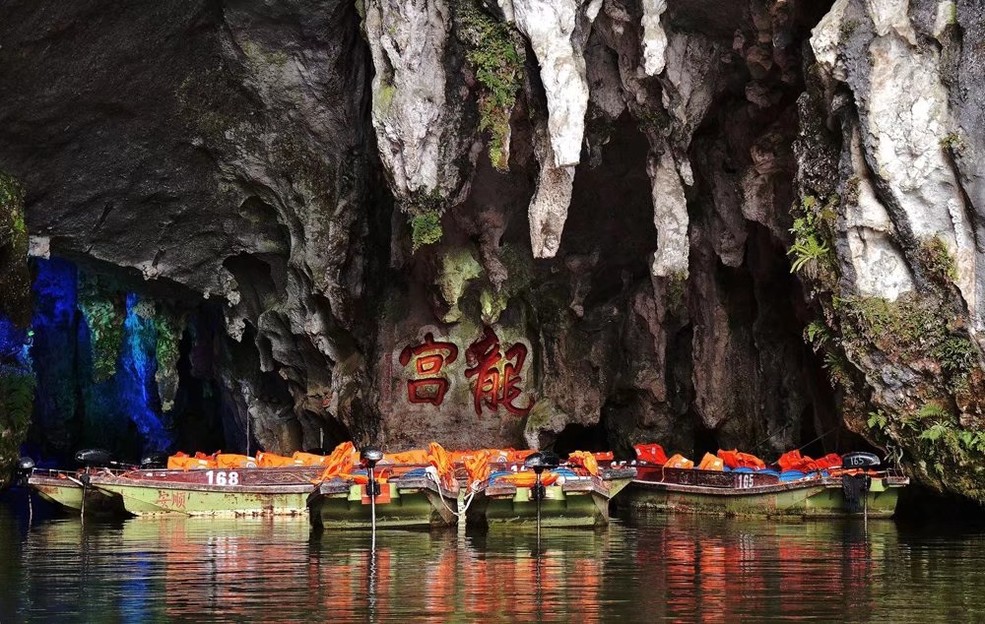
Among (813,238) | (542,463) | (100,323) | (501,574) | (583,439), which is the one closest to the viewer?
(501,574)

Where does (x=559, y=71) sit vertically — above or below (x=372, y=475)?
above

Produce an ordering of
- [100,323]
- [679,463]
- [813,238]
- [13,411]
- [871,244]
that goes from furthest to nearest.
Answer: [100,323]
[13,411]
[679,463]
[813,238]
[871,244]

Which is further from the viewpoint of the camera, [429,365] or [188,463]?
[429,365]

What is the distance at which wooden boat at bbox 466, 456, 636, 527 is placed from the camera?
2320 centimetres

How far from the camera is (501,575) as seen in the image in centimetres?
1645

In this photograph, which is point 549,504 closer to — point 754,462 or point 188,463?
point 754,462

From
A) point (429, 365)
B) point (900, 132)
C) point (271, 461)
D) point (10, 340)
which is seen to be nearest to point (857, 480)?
point (900, 132)

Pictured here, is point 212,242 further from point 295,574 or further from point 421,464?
point 295,574

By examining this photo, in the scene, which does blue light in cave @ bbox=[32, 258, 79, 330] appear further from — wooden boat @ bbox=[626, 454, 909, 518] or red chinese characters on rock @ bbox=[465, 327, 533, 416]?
wooden boat @ bbox=[626, 454, 909, 518]

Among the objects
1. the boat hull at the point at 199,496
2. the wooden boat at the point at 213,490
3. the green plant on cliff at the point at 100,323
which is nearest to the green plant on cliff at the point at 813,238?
the wooden boat at the point at 213,490

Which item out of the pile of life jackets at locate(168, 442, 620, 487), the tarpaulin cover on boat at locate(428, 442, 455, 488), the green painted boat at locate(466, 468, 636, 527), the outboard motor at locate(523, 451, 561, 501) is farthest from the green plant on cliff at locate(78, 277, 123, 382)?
the outboard motor at locate(523, 451, 561, 501)

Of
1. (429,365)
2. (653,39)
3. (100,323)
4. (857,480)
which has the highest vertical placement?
(653,39)

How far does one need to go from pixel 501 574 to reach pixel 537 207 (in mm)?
11884

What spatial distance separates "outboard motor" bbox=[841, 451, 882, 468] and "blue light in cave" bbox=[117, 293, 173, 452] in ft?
67.7
